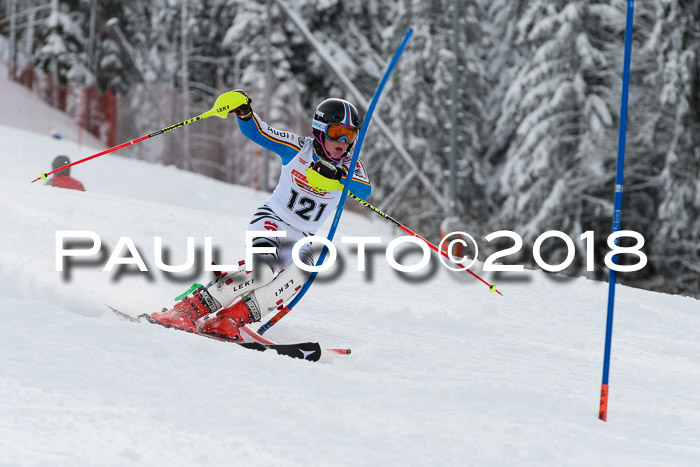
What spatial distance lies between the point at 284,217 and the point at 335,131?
684 millimetres

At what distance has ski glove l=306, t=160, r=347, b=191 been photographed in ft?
15.1

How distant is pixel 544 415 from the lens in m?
3.56

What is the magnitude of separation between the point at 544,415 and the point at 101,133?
78.6ft

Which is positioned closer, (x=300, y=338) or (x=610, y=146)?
(x=300, y=338)

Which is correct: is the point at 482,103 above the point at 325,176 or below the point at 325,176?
above

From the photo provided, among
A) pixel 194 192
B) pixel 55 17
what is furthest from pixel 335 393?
pixel 55 17

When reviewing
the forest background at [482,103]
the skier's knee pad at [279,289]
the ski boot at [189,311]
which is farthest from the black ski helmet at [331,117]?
the forest background at [482,103]

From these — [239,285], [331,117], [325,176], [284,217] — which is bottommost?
[239,285]

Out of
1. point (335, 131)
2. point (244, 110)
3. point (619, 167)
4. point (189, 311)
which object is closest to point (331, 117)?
point (335, 131)

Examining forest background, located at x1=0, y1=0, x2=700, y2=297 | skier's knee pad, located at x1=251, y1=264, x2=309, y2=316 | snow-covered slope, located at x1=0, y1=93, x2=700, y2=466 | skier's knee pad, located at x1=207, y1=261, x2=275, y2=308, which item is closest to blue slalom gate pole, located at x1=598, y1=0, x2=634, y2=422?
snow-covered slope, located at x1=0, y1=93, x2=700, y2=466

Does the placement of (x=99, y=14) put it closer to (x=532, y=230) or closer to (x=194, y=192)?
(x=194, y=192)

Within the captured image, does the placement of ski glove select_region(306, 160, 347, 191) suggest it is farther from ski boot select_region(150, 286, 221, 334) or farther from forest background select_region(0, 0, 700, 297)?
forest background select_region(0, 0, 700, 297)

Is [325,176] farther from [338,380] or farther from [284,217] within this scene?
[338,380]

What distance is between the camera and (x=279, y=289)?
15.2 feet
